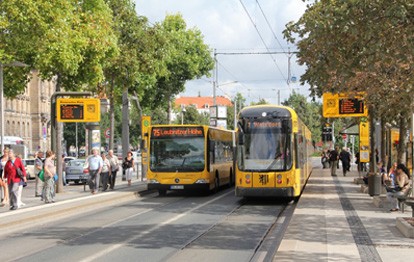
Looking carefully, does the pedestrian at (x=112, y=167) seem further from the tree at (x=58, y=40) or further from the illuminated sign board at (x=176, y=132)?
the illuminated sign board at (x=176, y=132)

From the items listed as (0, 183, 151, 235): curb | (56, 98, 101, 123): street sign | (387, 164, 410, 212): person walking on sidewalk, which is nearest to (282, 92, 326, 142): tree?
(56, 98, 101, 123): street sign

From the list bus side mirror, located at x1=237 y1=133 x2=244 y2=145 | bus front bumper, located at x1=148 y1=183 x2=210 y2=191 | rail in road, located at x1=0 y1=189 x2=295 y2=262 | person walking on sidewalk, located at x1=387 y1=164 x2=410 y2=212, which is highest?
bus side mirror, located at x1=237 y1=133 x2=244 y2=145

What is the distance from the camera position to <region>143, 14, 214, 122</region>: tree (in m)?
55.8

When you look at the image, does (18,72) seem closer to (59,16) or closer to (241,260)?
(59,16)

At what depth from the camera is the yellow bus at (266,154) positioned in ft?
80.6

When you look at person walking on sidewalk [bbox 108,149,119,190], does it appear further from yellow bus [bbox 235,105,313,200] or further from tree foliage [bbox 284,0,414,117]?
tree foliage [bbox 284,0,414,117]

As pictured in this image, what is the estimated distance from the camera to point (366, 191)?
96.9ft

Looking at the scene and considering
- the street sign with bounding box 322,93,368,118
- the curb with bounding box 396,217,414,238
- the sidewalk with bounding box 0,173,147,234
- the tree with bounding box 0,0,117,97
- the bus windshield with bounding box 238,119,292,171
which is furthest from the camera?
the street sign with bounding box 322,93,368,118

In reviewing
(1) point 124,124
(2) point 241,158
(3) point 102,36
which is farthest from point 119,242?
(1) point 124,124

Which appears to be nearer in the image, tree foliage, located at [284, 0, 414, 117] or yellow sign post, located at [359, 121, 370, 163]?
tree foliage, located at [284, 0, 414, 117]

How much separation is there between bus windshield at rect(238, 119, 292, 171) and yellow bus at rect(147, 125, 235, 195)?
502cm


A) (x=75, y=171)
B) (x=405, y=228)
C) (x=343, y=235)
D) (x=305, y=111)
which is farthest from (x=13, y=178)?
(x=305, y=111)

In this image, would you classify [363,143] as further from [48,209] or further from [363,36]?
[363,36]

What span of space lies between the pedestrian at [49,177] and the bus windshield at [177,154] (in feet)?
18.7
